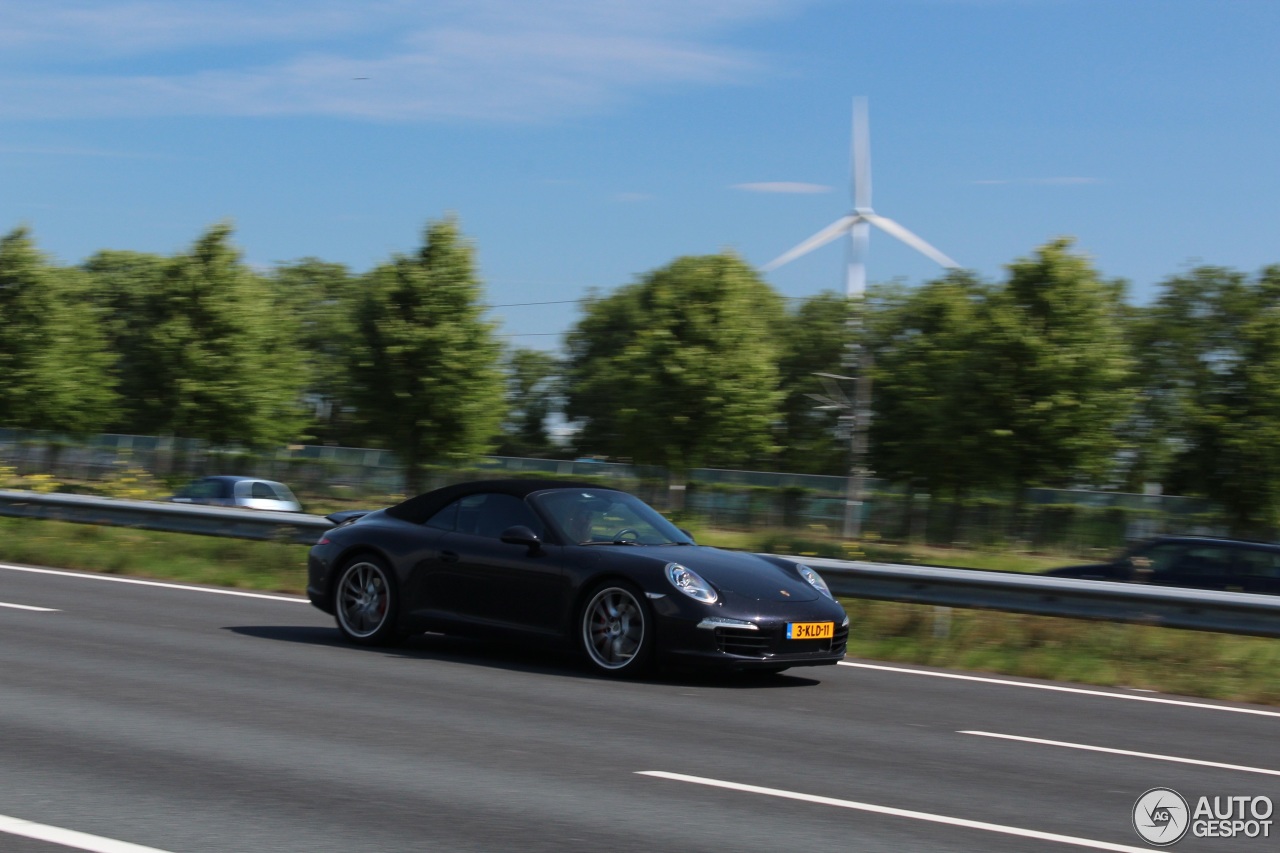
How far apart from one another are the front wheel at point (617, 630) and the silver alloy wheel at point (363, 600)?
1830 mm

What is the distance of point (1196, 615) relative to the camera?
1065cm

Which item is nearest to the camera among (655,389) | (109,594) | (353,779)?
(353,779)

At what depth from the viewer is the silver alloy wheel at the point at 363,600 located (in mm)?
10637

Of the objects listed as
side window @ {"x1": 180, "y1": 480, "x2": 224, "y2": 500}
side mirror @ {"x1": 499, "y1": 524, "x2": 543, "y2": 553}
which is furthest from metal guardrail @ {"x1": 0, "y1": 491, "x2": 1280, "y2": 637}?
side window @ {"x1": 180, "y1": 480, "x2": 224, "y2": 500}

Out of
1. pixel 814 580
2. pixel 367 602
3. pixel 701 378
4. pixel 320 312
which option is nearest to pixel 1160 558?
pixel 814 580

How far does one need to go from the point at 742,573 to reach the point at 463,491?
7.79ft

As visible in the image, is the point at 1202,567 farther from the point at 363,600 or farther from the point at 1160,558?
the point at 363,600

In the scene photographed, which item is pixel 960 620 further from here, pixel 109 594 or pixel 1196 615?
pixel 109 594

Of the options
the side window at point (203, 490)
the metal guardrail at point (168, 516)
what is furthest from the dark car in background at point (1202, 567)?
the side window at point (203, 490)

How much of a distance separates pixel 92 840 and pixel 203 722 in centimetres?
241

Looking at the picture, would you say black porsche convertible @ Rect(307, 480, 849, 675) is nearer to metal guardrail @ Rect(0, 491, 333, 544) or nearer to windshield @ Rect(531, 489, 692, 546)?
windshield @ Rect(531, 489, 692, 546)

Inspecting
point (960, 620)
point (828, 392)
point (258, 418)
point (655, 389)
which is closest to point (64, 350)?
point (258, 418)

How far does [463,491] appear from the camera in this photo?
10695 mm

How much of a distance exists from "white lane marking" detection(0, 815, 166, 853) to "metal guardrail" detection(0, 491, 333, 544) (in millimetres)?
9617
